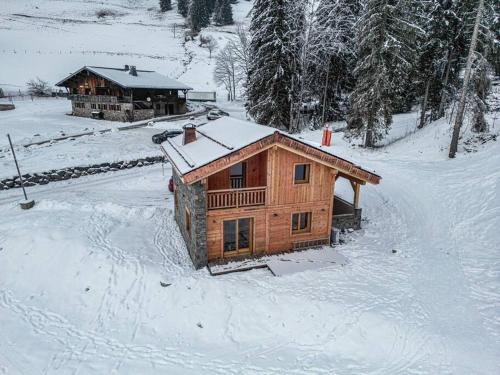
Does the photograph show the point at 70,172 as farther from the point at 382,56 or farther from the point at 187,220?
the point at 382,56

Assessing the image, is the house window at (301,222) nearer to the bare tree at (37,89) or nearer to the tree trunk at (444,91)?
the tree trunk at (444,91)

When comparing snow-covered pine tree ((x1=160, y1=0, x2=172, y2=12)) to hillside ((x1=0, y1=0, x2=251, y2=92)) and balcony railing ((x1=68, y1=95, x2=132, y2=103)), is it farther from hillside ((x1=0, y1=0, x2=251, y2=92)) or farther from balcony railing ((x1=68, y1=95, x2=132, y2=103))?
balcony railing ((x1=68, y1=95, x2=132, y2=103))

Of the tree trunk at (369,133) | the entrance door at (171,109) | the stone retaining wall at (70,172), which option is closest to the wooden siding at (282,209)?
the tree trunk at (369,133)

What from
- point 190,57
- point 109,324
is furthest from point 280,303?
point 190,57

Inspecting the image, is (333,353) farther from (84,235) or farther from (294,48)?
(294,48)

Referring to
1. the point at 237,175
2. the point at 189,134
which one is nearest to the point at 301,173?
the point at 237,175
